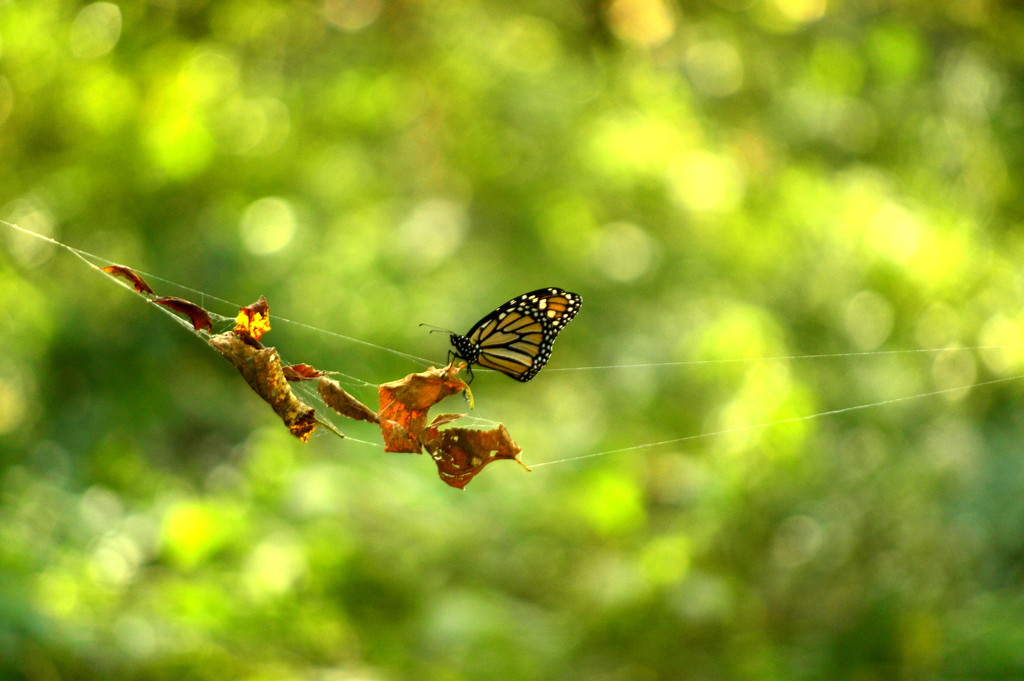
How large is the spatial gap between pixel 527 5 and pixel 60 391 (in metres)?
4.17

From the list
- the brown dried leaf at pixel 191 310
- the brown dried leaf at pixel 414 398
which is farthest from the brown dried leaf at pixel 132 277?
the brown dried leaf at pixel 414 398

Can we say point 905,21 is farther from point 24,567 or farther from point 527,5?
point 24,567

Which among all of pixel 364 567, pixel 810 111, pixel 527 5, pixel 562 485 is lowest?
pixel 364 567

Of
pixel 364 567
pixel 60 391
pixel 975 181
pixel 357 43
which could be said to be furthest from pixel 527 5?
pixel 364 567

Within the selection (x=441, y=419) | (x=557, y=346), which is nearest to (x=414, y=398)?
(x=441, y=419)

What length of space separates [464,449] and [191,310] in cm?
32

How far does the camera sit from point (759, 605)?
2617 millimetres

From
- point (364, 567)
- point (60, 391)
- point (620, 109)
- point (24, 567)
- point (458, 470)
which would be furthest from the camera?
point (620, 109)

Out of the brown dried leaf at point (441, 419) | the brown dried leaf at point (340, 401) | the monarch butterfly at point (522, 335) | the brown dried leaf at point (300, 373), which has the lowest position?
the brown dried leaf at point (340, 401)

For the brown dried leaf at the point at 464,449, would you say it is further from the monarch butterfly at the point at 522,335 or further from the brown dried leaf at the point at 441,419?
the monarch butterfly at the point at 522,335

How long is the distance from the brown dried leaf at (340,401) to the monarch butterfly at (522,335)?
1.89 ft

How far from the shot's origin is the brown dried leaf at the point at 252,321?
36.2 inches

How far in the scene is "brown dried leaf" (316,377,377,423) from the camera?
903mm

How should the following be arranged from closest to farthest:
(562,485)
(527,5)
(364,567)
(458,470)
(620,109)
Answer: (458,470) → (364,567) → (562,485) → (620,109) → (527,5)
